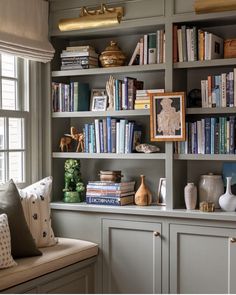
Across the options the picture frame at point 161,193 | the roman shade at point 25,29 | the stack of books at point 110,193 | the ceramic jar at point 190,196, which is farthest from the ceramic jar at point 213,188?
the roman shade at point 25,29

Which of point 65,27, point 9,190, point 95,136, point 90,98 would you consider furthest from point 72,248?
point 65,27

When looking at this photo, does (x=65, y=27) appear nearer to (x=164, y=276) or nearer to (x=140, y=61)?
(x=140, y=61)

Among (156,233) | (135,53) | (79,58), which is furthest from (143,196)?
(79,58)

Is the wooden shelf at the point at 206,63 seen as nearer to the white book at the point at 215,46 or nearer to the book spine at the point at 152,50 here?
the white book at the point at 215,46

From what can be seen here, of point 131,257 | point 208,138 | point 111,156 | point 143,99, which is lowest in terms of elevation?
point 131,257

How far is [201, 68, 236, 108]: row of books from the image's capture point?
359 cm

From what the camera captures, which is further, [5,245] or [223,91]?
[223,91]

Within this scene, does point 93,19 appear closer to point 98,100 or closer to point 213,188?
point 98,100

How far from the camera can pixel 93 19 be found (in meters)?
3.92

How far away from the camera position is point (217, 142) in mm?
3650

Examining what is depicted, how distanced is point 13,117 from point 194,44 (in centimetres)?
142

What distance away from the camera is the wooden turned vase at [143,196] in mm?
3916

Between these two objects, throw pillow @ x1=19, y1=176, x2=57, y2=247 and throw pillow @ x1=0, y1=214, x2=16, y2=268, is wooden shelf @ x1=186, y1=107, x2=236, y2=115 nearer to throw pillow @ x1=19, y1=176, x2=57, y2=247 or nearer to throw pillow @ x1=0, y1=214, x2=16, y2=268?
throw pillow @ x1=19, y1=176, x2=57, y2=247

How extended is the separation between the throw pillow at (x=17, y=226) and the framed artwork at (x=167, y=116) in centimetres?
105
